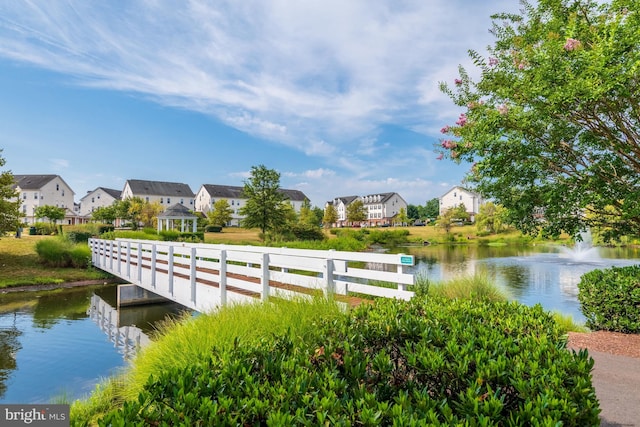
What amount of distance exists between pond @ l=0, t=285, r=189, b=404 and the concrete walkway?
7.01 meters

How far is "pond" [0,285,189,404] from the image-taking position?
23.4ft

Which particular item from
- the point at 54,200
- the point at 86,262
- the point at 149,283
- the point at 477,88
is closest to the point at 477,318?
the point at 477,88

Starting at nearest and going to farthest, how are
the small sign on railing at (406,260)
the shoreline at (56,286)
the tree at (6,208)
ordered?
1. the small sign on railing at (406,260)
2. the shoreline at (56,286)
3. the tree at (6,208)

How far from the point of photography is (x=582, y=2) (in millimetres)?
7969

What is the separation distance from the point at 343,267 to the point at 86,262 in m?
21.4

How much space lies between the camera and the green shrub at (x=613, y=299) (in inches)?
272

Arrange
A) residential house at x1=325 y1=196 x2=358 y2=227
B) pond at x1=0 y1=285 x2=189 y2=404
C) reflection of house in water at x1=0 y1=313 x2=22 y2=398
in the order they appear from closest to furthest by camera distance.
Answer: pond at x1=0 y1=285 x2=189 y2=404 → reflection of house in water at x1=0 y1=313 x2=22 y2=398 → residential house at x1=325 y1=196 x2=358 y2=227

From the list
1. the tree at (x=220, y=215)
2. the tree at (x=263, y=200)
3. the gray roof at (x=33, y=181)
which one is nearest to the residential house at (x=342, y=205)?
the tree at (x=220, y=215)

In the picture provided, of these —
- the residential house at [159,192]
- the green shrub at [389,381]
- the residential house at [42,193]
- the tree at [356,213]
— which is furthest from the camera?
the tree at [356,213]

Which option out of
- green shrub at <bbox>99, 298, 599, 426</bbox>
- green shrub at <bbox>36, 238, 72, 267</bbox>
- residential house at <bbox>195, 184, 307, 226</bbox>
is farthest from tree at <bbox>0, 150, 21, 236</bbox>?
residential house at <bbox>195, 184, 307, 226</bbox>

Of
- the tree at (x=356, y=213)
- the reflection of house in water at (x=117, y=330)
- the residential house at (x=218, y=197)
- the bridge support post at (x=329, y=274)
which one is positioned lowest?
the reflection of house in water at (x=117, y=330)

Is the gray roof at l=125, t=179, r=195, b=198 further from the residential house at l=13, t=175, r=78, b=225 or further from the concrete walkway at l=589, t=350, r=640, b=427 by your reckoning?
the concrete walkway at l=589, t=350, r=640, b=427

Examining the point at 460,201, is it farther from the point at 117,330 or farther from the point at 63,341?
the point at 63,341

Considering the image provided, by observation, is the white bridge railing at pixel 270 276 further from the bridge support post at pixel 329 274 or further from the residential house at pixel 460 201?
the residential house at pixel 460 201
